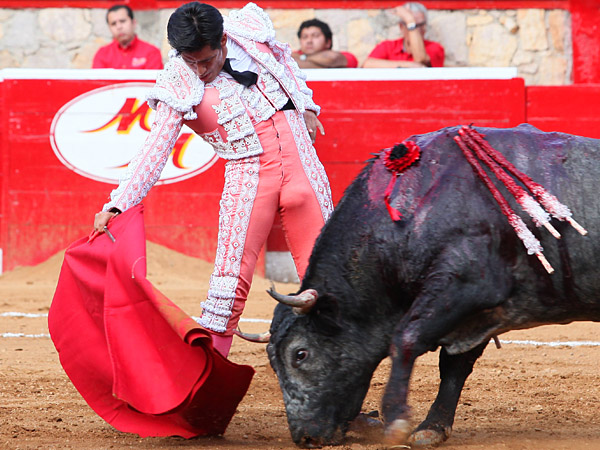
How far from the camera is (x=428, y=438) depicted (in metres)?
3.04

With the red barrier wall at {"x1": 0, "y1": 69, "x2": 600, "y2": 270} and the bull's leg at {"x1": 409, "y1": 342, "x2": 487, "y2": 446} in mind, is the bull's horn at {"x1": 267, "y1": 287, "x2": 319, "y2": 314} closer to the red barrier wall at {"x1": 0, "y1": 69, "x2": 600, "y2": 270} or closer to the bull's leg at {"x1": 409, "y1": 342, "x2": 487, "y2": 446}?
the bull's leg at {"x1": 409, "y1": 342, "x2": 487, "y2": 446}

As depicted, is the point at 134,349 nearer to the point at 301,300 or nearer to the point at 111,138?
the point at 301,300

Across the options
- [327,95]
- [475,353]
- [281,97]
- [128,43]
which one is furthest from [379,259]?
[128,43]

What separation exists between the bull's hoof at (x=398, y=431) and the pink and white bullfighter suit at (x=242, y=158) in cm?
72

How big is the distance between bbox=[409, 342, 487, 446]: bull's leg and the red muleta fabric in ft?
1.96

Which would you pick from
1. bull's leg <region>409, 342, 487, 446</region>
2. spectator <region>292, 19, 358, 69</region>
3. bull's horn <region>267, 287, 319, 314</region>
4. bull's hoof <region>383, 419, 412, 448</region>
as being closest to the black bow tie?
bull's horn <region>267, 287, 319, 314</region>

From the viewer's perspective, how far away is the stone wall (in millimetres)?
8555

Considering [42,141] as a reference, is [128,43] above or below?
above

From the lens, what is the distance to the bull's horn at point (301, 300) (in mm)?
2834

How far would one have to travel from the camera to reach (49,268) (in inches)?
266

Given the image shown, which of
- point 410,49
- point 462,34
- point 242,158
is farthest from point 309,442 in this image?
point 462,34

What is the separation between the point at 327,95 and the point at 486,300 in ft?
14.0

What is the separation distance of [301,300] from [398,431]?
1.55 feet

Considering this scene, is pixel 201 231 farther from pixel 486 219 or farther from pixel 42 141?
pixel 486 219
